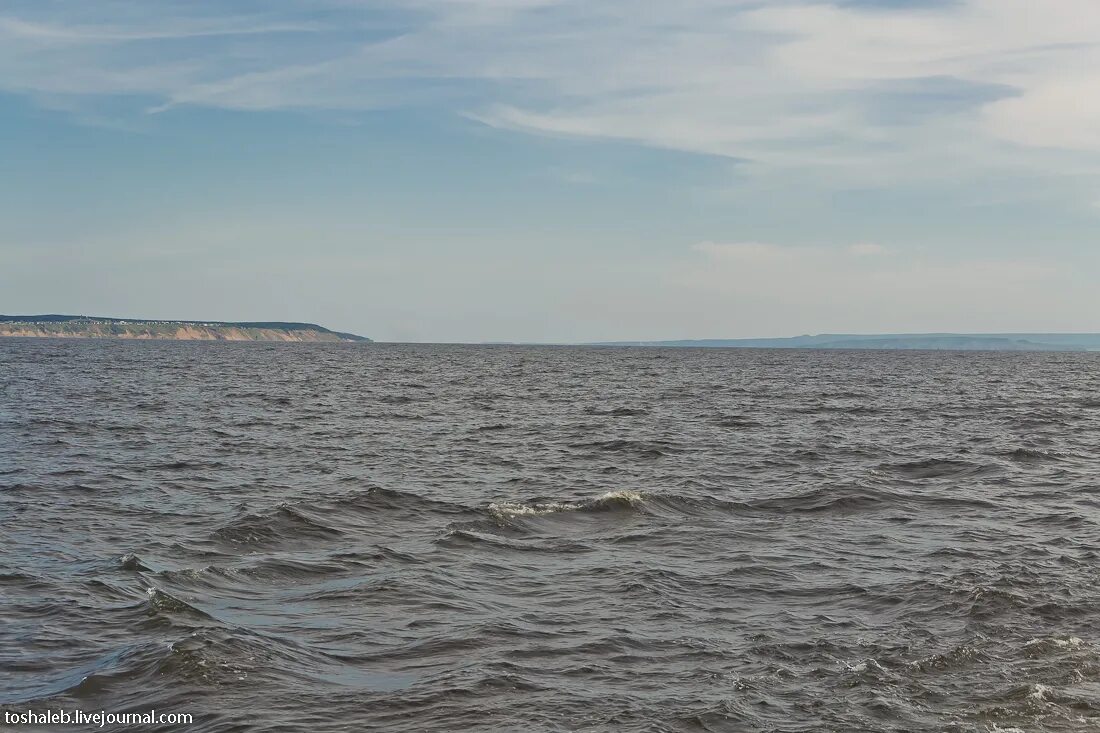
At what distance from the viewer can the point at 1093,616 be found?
13.7 meters

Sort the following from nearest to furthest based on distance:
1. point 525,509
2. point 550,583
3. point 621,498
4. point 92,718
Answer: point 92,718 < point 550,583 < point 525,509 < point 621,498

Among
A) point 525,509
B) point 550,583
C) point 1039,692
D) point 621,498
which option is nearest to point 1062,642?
point 1039,692

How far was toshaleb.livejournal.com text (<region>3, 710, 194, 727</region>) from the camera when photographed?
9.70 m

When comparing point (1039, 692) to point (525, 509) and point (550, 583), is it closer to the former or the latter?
point (550, 583)

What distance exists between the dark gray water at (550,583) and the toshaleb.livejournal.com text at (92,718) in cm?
19

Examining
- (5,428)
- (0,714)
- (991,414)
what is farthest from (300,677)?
(991,414)

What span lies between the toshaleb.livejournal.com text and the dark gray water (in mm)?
188

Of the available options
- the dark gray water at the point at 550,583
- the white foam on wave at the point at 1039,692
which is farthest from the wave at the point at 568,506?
the white foam on wave at the point at 1039,692

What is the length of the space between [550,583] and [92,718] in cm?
728

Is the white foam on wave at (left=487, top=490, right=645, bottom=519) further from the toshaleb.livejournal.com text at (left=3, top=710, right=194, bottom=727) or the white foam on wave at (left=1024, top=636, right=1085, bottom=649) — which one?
the toshaleb.livejournal.com text at (left=3, top=710, right=194, bottom=727)

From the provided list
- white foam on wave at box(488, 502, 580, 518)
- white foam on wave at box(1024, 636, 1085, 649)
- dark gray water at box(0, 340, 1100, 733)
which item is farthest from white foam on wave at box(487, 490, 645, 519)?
white foam on wave at box(1024, 636, 1085, 649)

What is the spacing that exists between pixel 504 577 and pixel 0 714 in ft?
25.3

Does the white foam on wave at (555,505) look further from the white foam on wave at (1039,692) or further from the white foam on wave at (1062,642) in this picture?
the white foam on wave at (1039,692)

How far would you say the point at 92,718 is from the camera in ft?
32.3
